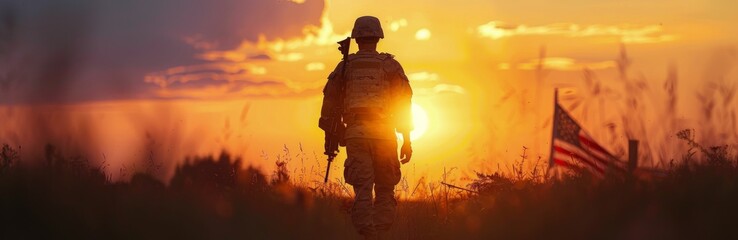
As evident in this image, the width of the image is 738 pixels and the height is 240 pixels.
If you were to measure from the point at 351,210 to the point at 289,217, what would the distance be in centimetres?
74

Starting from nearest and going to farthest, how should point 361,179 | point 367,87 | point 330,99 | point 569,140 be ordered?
point 361,179 → point 367,87 → point 330,99 → point 569,140

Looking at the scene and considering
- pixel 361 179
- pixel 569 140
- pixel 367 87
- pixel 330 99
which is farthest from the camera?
pixel 569 140

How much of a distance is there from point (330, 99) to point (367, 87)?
45cm

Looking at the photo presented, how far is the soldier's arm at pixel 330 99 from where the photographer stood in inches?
440

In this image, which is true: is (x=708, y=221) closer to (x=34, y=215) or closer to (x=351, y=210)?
(x=351, y=210)

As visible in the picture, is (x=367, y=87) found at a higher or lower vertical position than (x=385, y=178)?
higher

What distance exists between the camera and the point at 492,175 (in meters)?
12.4

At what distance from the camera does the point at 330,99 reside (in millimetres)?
11211

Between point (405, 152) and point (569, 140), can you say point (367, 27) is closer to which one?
point (405, 152)

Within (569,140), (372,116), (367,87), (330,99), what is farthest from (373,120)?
(569,140)

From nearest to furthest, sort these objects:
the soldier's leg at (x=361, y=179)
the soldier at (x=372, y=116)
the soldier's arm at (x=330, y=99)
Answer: the soldier's leg at (x=361, y=179) < the soldier at (x=372, y=116) < the soldier's arm at (x=330, y=99)

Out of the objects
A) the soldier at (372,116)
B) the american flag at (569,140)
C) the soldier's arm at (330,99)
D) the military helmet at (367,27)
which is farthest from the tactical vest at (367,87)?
the american flag at (569,140)

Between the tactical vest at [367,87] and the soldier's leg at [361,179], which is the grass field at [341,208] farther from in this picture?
the tactical vest at [367,87]

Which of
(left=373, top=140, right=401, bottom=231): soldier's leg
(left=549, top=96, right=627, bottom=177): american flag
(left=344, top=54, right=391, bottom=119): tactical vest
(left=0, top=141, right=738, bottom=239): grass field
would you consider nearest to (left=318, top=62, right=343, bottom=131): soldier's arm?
(left=344, top=54, right=391, bottom=119): tactical vest
